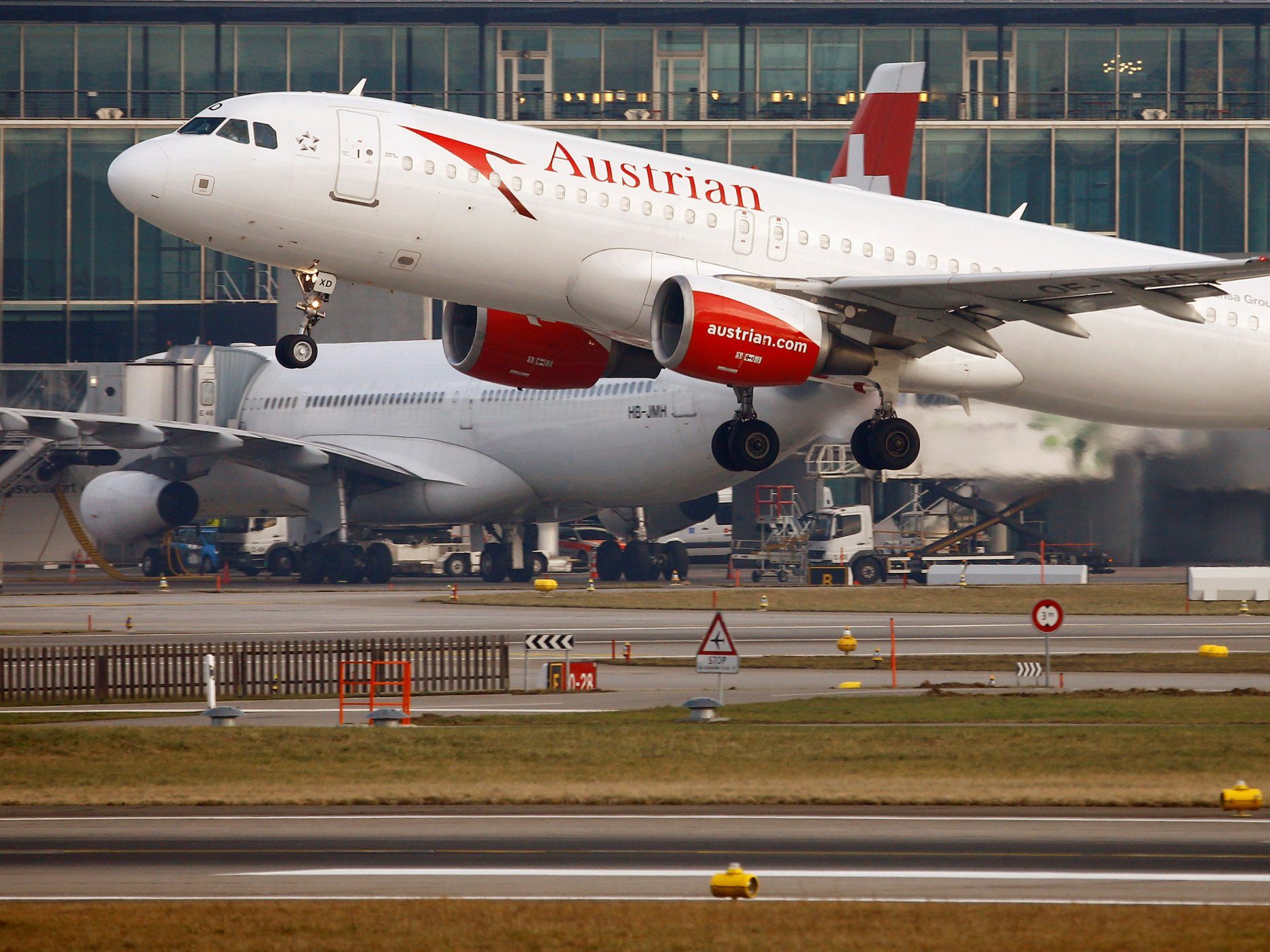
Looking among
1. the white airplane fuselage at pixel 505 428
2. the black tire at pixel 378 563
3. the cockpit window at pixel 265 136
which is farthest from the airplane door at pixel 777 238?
the black tire at pixel 378 563

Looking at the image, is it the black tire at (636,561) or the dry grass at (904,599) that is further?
the black tire at (636,561)

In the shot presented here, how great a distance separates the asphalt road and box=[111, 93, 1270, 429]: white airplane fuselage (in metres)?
10.3

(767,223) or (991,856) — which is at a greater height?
(767,223)

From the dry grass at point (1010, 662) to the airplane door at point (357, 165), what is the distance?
49.0 feet

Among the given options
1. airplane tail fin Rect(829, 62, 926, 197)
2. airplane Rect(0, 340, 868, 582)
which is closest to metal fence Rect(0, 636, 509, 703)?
airplane Rect(0, 340, 868, 582)

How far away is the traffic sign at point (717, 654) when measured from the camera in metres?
30.4

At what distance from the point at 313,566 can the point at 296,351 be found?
133 feet

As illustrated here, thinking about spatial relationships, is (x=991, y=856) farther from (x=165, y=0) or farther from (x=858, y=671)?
(x=165, y=0)

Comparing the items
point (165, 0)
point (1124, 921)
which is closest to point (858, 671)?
point (1124, 921)

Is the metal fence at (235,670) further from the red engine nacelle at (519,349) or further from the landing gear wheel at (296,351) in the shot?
the landing gear wheel at (296,351)

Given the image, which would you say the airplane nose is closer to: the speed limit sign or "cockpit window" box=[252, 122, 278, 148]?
"cockpit window" box=[252, 122, 278, 148]

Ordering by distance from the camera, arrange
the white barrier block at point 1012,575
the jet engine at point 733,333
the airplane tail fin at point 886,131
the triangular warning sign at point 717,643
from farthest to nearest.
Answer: the airplane tail fin at point 886,131, the white barrier block at point 1012,575, the triangular warning sign at point 717,643, the jet engine at point 733,333

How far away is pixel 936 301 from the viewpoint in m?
31.2

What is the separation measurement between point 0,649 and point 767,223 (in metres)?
20.9
